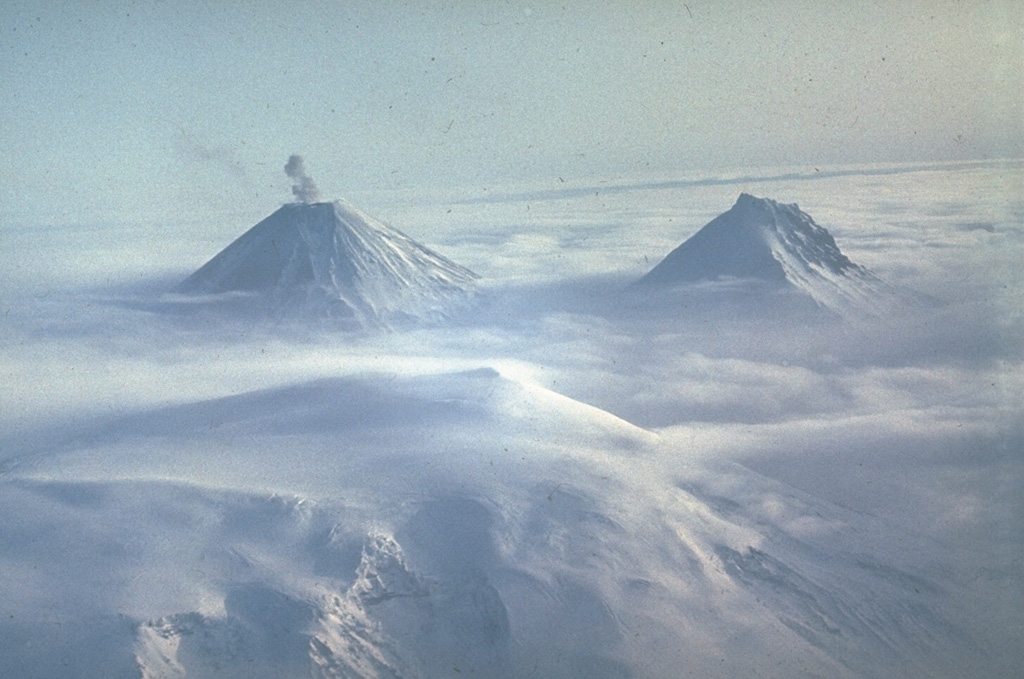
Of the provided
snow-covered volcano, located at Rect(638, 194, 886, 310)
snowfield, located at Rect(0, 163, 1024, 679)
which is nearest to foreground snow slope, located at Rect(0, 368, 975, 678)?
snowfield, located at Rect(0, 163, 1024, 679)

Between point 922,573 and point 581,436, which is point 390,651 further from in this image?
point 922,573

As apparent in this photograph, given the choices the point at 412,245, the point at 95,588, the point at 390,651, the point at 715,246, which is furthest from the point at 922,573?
the point at 412,245

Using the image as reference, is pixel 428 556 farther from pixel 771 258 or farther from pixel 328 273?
pixel 771 258

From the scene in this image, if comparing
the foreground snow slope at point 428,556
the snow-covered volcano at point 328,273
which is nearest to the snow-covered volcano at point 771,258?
the snow-covered volcano at point 328,273

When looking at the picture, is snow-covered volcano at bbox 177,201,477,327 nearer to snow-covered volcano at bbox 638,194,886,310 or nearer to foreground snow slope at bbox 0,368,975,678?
snow-covered volcano at bbox 638,194,886,310

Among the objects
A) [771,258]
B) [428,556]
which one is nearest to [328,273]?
[771,258]
